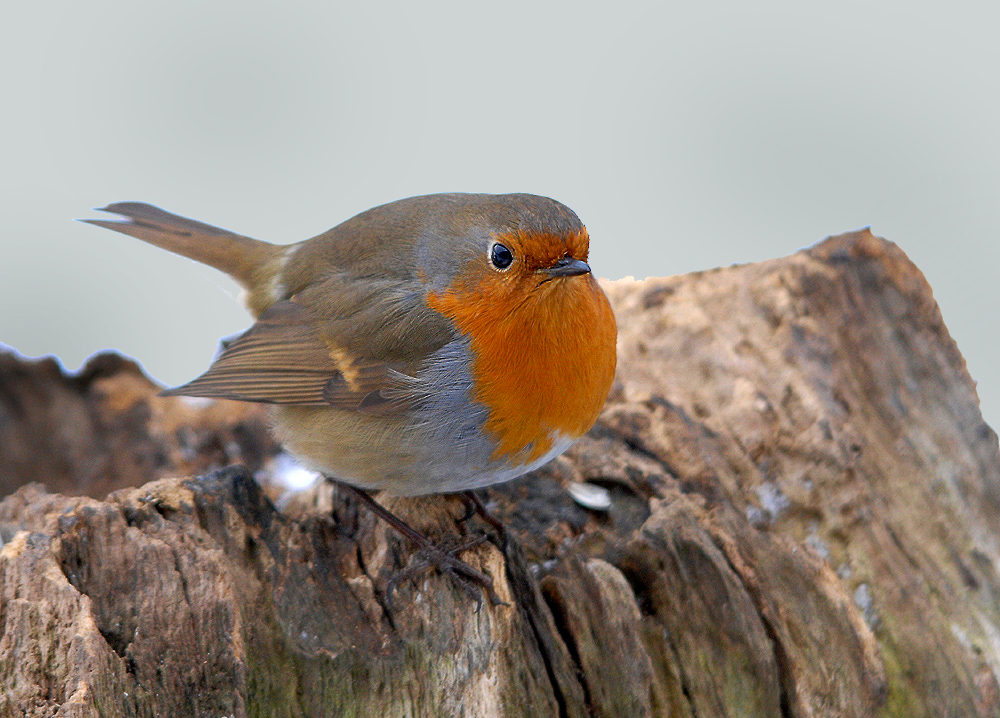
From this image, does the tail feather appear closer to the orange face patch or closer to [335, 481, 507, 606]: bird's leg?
the orange face patch

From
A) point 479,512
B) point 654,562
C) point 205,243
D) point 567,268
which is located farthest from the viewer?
point 205,243

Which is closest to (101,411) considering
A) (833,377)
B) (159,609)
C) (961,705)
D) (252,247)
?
(252,247)

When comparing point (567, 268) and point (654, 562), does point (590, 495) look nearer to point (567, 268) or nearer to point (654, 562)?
point (654, 562)

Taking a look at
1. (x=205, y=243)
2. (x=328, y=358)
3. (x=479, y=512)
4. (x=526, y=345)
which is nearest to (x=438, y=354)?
(x=526, y=345)

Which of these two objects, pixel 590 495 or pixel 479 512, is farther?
pixel 590 495

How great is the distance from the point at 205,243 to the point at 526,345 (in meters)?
1.62

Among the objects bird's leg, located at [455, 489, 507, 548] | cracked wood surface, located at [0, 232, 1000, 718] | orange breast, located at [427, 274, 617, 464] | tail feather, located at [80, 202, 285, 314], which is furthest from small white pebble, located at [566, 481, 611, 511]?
tail feather, located at [80, 202, 285, 314]

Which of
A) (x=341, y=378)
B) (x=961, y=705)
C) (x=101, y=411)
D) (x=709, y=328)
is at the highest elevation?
(x=709, y=328)

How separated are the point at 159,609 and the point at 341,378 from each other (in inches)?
35.1

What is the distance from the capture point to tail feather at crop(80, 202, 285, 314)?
347 centimetres

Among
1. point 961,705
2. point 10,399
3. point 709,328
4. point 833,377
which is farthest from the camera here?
point 10,399

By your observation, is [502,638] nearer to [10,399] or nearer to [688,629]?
[688,629]

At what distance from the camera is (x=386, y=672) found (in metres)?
2.36

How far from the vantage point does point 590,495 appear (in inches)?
119
